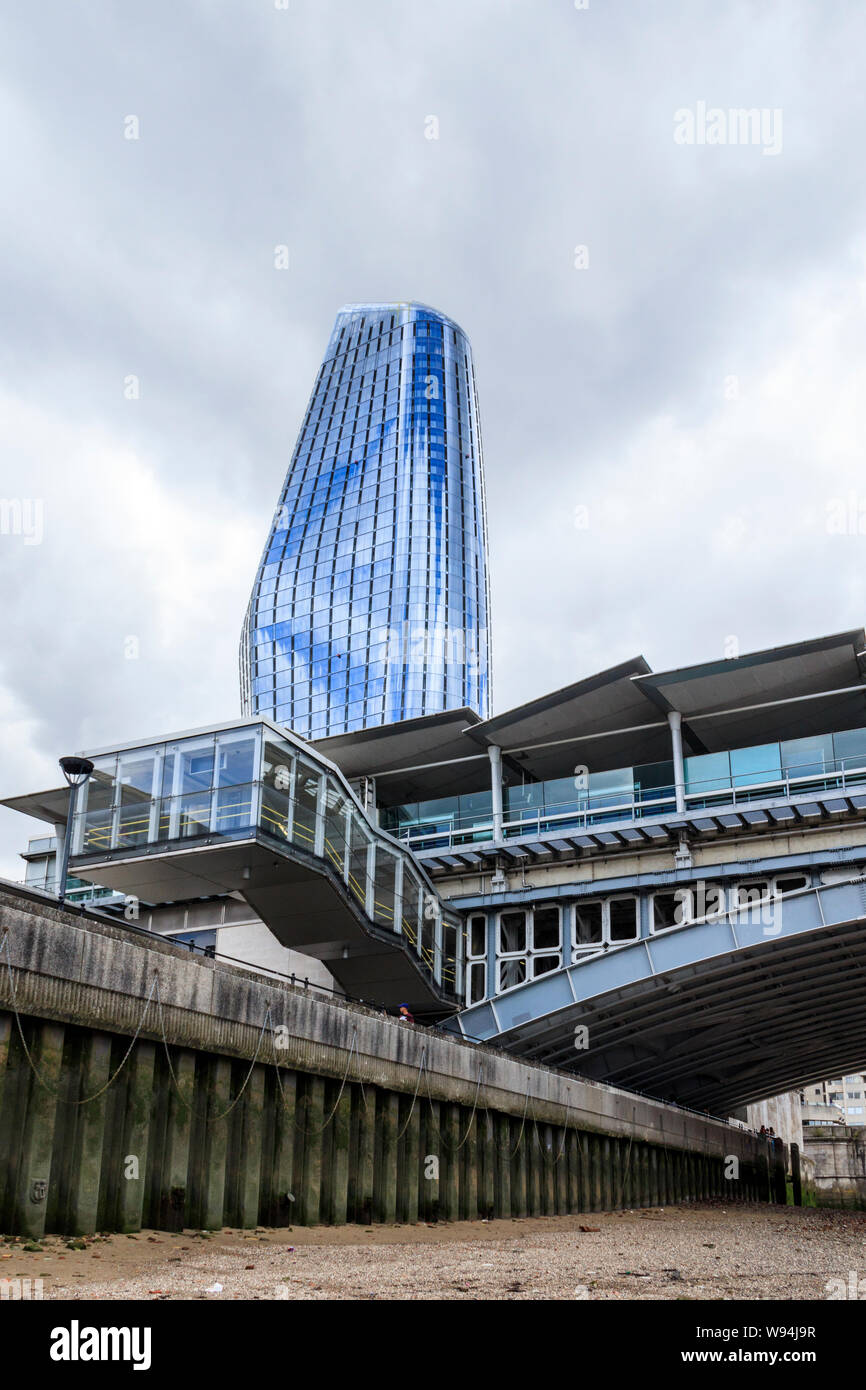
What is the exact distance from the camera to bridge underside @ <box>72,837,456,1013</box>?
28.3 meters

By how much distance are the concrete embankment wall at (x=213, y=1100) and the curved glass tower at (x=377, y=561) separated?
463 feet

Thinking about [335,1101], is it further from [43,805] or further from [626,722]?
[43,805]

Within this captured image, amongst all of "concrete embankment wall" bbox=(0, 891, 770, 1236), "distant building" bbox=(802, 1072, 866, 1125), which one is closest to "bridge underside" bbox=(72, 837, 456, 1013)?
"concrete embankment wall" bbox=(0, 891, 770, 1236)

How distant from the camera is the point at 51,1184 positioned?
1268cm

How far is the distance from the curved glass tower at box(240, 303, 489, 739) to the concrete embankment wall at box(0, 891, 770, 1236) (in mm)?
141187

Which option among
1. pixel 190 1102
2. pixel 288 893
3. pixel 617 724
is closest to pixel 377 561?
pixel 617 724

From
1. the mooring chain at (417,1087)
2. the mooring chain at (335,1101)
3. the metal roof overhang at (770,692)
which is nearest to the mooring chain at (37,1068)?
the mooring chain at (335,1101)

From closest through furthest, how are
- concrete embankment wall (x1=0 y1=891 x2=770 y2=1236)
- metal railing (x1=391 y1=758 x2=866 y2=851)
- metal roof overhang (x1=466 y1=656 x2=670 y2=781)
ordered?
concrete embankment wall (x1=0 y1=891 x2=770 y2=1236) → metal railing (x1=391 y1=758 x2=866 y2=851) → metal roof overhang (x1=466 y1=656 x2=670 y2=781)

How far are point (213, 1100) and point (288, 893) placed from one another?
48.9 ft

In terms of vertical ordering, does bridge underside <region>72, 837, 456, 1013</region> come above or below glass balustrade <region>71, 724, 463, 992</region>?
below

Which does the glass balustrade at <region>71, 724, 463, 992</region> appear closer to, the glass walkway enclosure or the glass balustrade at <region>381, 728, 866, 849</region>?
the glass walkway enclosure

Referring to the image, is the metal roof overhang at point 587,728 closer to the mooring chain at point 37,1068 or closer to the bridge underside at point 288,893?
the bridge underside at point 288,893
